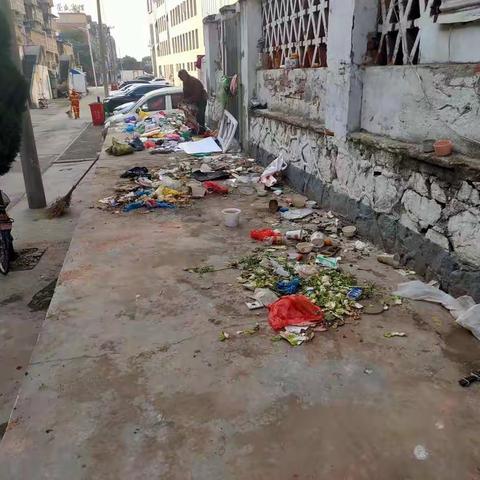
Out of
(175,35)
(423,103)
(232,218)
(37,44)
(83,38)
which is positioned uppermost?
(83,38)

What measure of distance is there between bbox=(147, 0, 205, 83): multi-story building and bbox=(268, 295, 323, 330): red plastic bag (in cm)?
2388

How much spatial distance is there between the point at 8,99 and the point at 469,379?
14.4 ft

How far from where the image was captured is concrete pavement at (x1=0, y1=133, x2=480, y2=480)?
6.10 feet

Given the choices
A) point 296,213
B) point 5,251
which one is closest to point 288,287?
point 296,213

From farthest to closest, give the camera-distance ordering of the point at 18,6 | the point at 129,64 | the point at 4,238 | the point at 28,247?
the point at 129,64 → the point at 18,6 → the point at 28,247 → the point at 4,238

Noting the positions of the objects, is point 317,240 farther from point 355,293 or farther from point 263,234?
point 355,293

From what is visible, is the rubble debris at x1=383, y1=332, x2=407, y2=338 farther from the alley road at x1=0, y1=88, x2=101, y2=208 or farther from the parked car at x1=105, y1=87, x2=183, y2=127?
the parked car at x1=105, y1=87, x2=183, y2=127

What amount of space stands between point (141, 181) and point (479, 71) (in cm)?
479

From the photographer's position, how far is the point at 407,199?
356 centimetres

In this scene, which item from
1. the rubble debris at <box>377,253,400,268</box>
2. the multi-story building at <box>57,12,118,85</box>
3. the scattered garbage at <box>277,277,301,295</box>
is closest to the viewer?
the scattered garbage at <box>277,277,301,295</box>

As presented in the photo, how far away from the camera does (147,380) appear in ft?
7.80

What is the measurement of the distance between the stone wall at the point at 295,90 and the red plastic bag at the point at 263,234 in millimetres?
1778

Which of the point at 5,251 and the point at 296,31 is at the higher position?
the point at 296,31

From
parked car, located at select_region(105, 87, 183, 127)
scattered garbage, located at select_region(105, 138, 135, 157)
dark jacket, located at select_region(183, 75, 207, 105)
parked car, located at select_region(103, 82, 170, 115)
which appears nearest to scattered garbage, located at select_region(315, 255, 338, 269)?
scattered garbage, located at select_region(105, 138, 135, 157)
